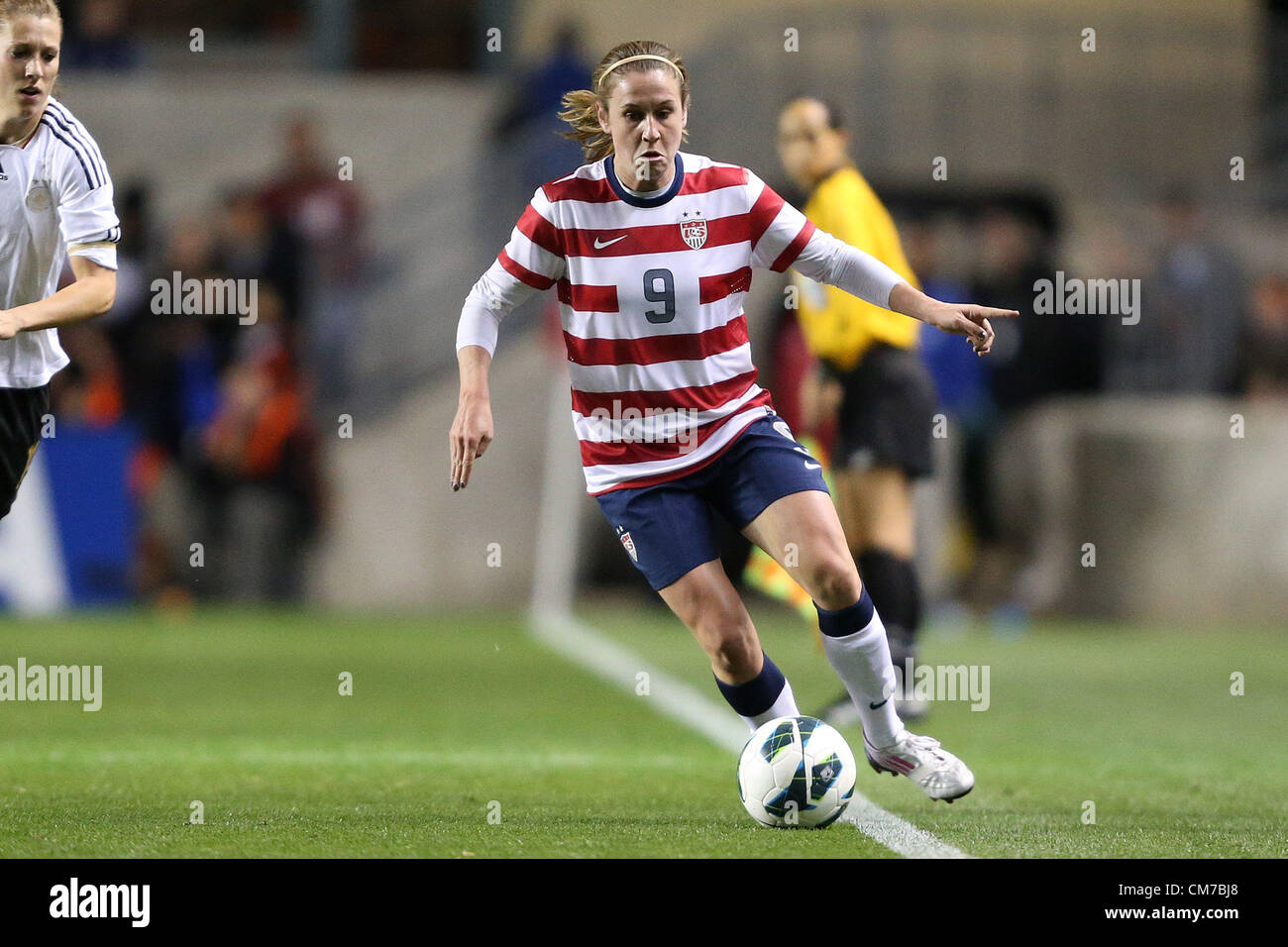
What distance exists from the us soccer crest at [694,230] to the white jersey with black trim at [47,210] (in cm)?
169

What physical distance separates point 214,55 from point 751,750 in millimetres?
17192

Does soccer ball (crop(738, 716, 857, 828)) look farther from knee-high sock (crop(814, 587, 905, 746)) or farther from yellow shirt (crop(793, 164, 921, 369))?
yellow shirt (crop(793, 164, 921, 369))

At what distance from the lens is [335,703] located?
9445 mm

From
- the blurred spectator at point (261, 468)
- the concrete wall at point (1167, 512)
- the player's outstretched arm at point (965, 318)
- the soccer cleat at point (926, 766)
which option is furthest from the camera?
the concrete wall at point (1167, 512)

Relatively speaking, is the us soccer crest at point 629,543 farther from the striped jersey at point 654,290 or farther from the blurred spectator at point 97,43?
the blurred spectator at point 97,43

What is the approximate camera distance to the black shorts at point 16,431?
5793 millimetres

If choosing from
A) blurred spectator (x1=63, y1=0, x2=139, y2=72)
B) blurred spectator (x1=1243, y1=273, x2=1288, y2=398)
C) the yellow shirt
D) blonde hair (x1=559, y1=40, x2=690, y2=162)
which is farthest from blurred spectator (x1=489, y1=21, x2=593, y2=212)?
blonde hair (x1=559, y1=40, x2=690, y2=162)

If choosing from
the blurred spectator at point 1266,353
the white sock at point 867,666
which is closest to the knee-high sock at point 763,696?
the white sock at point 867,666

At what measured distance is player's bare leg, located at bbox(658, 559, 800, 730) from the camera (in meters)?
5.54

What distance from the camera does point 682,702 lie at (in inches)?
377

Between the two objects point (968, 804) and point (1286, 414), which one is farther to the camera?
point (1286, 414)

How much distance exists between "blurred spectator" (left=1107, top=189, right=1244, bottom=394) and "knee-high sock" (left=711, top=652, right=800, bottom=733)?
35.9 feet

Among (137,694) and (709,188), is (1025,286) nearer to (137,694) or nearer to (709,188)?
(137,694)
